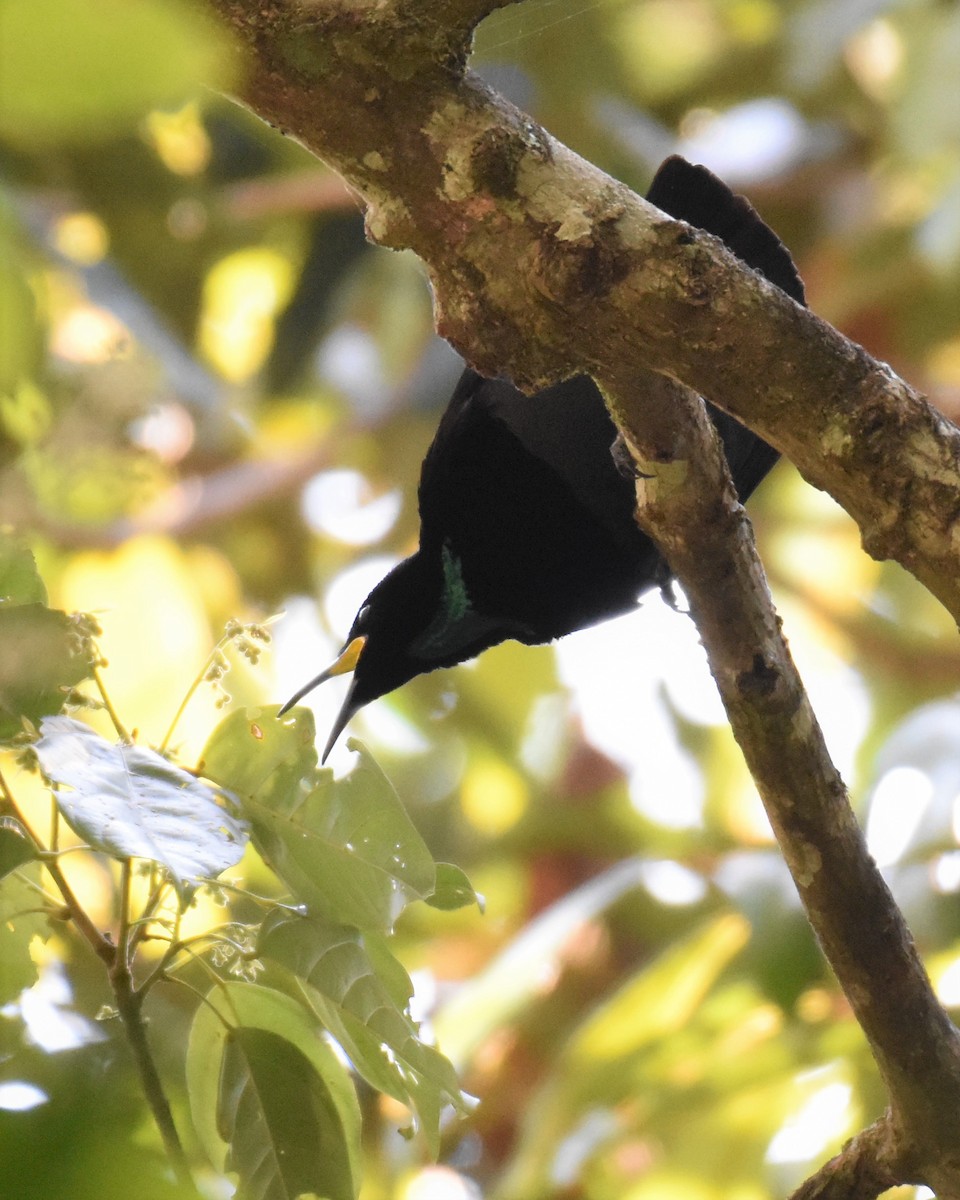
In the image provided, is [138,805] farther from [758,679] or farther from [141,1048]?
[758,679]

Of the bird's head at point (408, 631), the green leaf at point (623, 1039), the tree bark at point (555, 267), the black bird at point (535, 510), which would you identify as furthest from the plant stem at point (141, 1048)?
the green leaf at point (623, 1039)

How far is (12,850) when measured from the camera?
1338 mm

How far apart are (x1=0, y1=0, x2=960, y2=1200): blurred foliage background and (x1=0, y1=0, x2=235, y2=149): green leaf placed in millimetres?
2665

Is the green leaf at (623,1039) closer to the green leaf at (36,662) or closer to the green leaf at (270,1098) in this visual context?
the green leaf at (270,1098)

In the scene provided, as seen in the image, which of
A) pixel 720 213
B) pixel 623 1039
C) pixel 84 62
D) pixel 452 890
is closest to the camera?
pixel 84 62

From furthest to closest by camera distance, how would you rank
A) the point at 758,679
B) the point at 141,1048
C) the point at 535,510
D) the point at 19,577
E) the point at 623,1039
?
the point at 623,1039 → the point at 535,510 → the point at 758,679 → the point at 19,577 → the point at 141,1048

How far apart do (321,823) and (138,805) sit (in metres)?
0.27

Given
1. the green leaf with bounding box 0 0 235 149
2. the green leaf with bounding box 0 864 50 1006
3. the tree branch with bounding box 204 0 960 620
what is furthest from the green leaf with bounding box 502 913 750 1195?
the green leaf with bounding box 0 0 235 149

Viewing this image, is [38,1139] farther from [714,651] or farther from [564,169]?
[714,651]

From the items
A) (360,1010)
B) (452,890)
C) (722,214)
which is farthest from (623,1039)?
(360,1010)

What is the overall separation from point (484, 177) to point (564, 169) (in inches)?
3.6

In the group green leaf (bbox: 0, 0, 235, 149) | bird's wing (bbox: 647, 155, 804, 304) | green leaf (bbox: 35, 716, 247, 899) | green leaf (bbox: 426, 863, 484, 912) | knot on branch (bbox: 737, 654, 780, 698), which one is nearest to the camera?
green leaf (bbox: 0, 0, 235, 149)

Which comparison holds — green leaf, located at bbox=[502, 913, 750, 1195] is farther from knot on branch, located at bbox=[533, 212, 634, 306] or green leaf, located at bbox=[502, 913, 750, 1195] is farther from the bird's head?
knot on branch, located at bbox=[533, 212, 634, 306]

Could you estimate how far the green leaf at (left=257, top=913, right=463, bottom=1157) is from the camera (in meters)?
1.54
